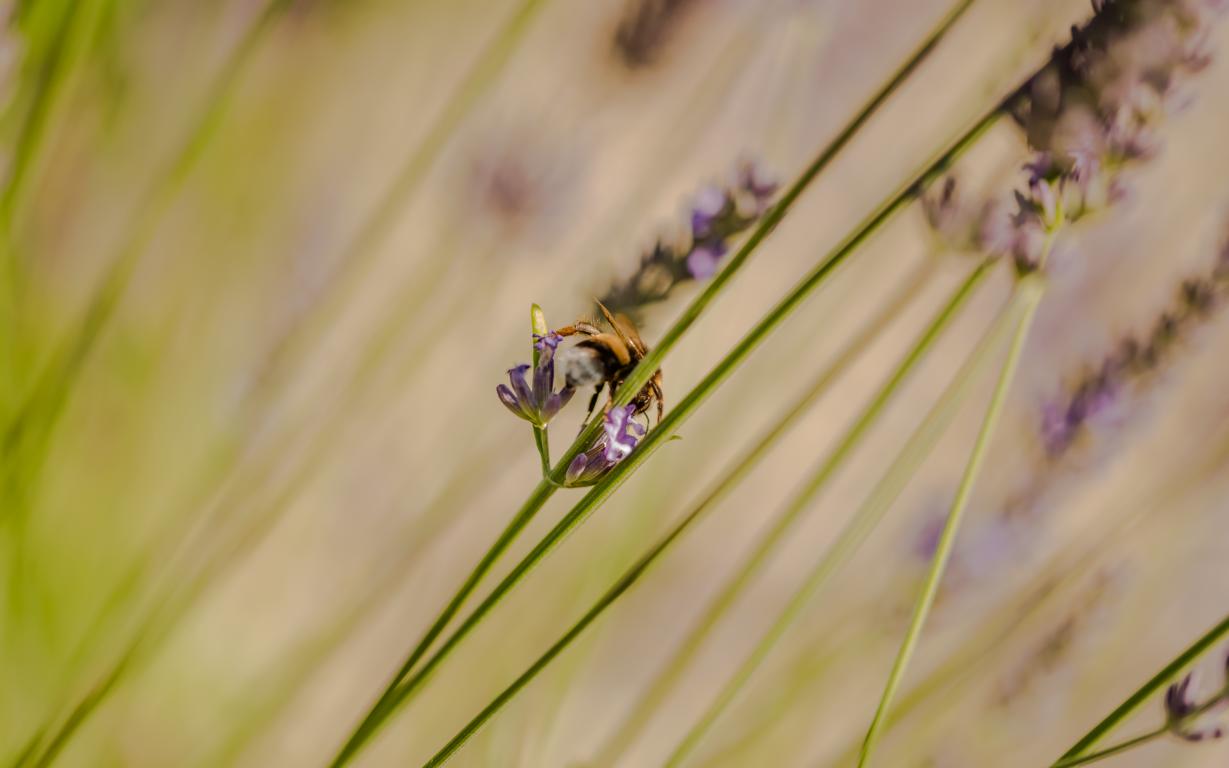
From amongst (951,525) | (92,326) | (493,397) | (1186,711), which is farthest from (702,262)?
(493,397)

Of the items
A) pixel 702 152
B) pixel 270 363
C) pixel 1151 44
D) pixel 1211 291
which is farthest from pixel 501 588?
pixel 702 152

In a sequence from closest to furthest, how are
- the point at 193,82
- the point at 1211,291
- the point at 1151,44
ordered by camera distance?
the point at 1151,44, the point at 1211,291, the point at 193,82

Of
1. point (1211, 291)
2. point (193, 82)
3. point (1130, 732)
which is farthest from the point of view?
point (1130, 732)

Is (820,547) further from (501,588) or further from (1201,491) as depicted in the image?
(501,588)

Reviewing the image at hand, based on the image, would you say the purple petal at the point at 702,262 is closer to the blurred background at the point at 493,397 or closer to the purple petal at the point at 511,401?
the purple petal at the point at 511,401

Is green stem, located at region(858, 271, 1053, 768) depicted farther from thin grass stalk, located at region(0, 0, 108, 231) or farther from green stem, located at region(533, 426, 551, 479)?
thin grass stalk, located at region(0, 0, 108, 231)

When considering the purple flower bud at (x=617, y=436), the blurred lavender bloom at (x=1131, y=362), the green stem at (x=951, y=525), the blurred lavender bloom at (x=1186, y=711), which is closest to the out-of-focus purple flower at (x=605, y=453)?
the purple flower bud at (x=617, y=436)
